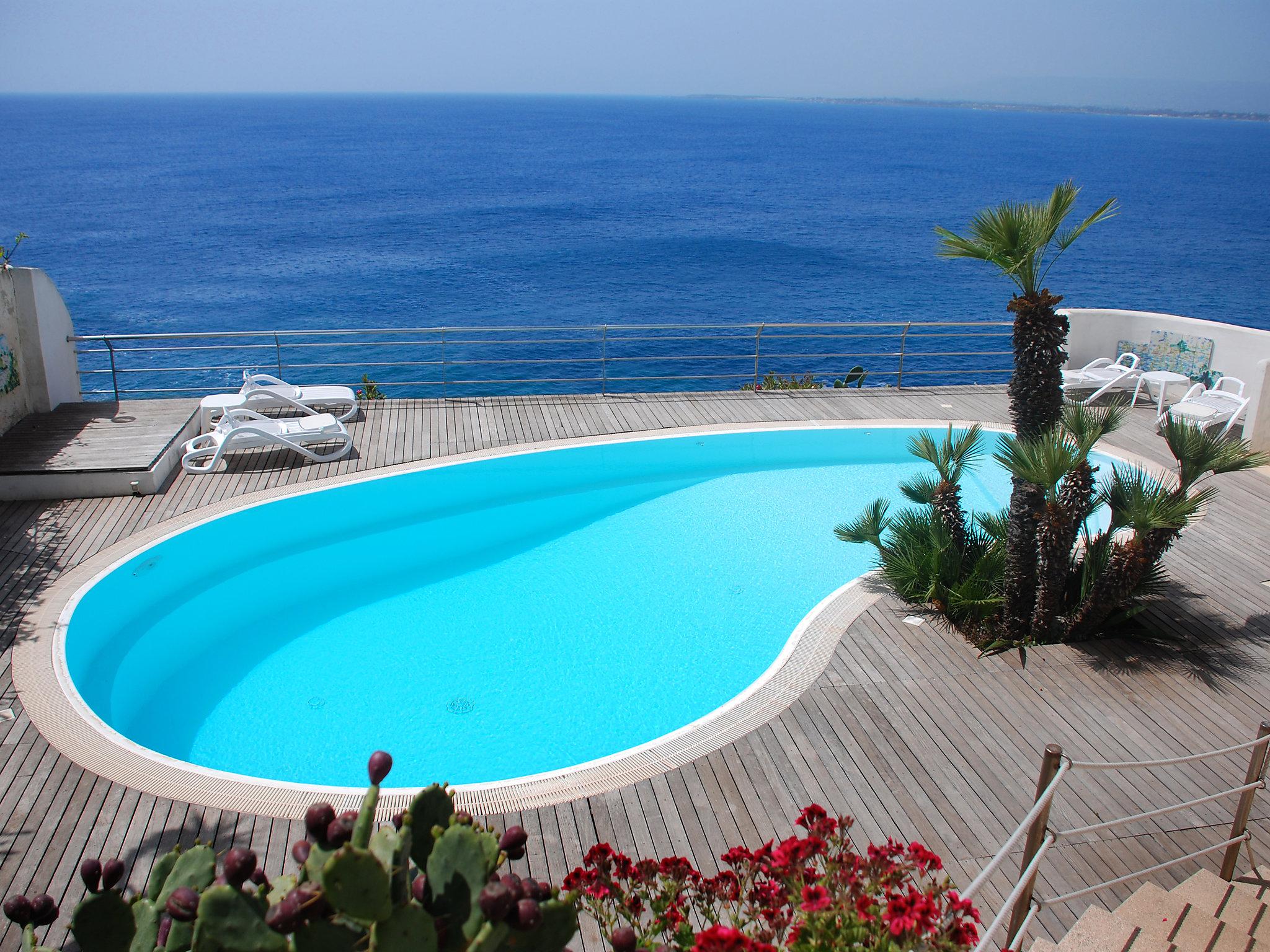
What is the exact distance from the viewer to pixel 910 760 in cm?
545

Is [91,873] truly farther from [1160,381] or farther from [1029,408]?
[1160,381]

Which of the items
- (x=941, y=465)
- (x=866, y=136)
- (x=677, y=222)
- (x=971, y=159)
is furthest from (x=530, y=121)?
(x=941, y=465)

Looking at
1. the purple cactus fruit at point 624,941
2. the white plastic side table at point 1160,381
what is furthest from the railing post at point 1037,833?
the white plastic side table at point 1160,381

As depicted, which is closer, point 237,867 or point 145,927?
point 237,867

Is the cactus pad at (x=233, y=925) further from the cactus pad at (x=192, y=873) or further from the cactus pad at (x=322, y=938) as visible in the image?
the cactus pad at (x=192, y=873)

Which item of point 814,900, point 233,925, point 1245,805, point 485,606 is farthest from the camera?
point 485,606

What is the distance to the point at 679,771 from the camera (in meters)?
5.31

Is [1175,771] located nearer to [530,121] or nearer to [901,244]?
[901,244]

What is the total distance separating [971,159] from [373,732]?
10741 centimetres

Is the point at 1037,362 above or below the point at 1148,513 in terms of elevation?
above

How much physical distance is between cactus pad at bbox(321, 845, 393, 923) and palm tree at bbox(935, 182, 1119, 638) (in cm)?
550

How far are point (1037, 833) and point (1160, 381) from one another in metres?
10.2

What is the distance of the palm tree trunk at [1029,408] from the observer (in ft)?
21.3

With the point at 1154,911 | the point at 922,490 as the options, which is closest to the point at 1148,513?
the point at 922,490
